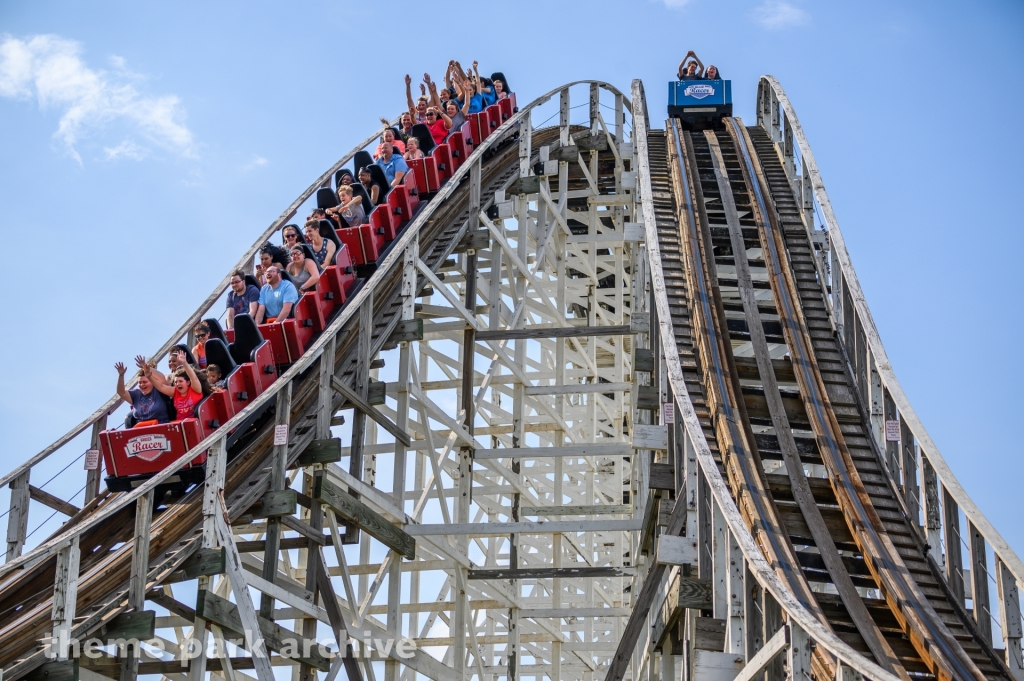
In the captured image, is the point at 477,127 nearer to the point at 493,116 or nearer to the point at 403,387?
the point at 493,116

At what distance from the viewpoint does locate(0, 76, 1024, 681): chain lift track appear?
23.4 feet

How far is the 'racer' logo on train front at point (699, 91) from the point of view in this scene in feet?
57.8

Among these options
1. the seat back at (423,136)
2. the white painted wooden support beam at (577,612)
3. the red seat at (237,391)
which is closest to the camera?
the red seat at (237,391)

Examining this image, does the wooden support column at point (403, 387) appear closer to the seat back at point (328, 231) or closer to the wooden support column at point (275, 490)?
the seat back at point (328, 231)

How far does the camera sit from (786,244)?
40.1ft

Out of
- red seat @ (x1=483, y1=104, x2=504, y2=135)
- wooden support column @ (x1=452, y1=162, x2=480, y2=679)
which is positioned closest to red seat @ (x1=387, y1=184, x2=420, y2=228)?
wooden support column @ (x1=452, y1=162, x2=480, y2=679)

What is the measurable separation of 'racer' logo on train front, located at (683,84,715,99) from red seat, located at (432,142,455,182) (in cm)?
410

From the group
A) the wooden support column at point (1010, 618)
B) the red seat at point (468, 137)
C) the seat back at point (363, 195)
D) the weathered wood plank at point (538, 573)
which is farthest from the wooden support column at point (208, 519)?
the red seat at point (468, 137)

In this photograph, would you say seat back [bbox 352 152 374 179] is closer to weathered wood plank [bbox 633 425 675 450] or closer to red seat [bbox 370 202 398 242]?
red seat [bbox 370 202 398 242]

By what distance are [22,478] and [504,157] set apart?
23.9ft

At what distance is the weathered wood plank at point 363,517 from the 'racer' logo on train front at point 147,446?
1070mm

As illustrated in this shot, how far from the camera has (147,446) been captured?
29.0ft

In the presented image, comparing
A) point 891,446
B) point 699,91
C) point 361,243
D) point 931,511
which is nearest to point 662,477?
point 891,446

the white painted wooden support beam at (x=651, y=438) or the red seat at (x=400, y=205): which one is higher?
the red seat at (x=400, y=205)
